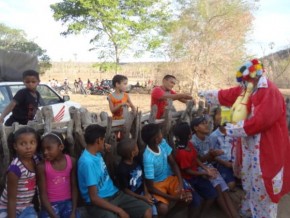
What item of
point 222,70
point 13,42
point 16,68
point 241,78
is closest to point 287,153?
point 241,78

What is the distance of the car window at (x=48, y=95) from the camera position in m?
7.75

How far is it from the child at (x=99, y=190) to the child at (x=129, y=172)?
8 cm

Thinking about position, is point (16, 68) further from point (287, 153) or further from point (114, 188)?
point (287, 153)

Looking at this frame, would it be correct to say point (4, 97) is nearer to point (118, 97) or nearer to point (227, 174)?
point (118, 97)

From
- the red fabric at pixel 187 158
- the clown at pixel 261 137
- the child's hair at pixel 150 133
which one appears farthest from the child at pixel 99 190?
the clown at pixel 261 137

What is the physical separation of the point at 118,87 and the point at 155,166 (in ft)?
5.77

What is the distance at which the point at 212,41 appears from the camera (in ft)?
62.0

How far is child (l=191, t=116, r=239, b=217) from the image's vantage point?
371 cm

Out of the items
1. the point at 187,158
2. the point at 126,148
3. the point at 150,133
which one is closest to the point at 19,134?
the point at 126,148

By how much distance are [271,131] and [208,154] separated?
833 millimetres

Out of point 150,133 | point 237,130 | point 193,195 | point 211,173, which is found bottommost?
point 193,195

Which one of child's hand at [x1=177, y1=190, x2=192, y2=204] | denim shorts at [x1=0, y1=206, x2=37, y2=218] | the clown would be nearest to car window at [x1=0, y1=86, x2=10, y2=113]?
denim shorts at [x1=0, y1=206, x2=37, y2=218]

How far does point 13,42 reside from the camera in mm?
35688

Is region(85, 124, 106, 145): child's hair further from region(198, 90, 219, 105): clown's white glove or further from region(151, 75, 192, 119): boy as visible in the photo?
region(151, 75, 192, 119): boy
